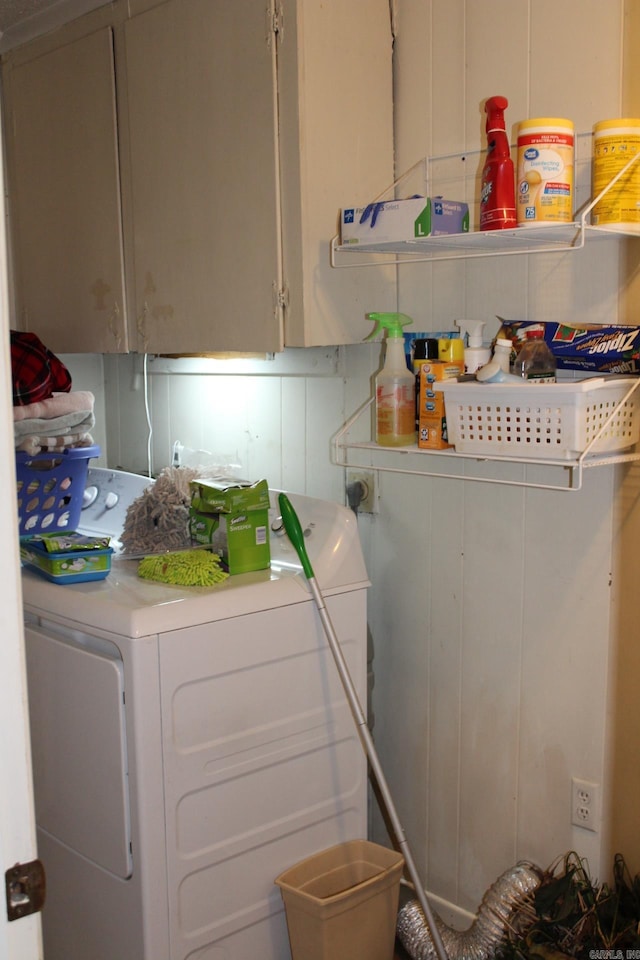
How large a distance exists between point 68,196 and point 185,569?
1218mm

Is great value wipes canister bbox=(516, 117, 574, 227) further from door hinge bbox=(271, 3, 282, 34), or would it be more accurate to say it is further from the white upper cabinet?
door hinge bbox=(271, 3, 282, 34)

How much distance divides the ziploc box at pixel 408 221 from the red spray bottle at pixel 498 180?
10 centimetres

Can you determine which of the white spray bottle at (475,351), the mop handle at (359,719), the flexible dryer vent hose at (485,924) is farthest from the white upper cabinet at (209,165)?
the flexible dryer vent hose at (485,924)

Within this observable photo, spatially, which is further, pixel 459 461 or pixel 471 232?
pixel 459 461

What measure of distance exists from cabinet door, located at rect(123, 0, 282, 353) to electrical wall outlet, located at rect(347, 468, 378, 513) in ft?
1.55

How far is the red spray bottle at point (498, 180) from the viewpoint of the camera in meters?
1.71

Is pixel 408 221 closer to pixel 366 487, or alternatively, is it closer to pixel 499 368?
pixel 499 368

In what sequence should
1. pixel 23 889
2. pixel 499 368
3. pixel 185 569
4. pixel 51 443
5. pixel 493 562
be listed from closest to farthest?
pixel 23 889, pixel 499 368, pixel 185 569, pixel 493 562, pixel 51 443

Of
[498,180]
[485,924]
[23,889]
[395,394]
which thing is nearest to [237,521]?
[395,394]

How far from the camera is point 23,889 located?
94 cm

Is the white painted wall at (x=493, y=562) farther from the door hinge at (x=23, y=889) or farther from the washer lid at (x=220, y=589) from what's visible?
the door hinge at (x=23, y=889)

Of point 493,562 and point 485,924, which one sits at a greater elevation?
point 493,562

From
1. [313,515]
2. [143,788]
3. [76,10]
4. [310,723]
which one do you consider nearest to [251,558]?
[313,515]

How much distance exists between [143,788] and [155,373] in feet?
5.06
